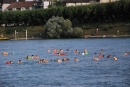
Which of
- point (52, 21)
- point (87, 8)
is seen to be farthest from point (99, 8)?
point (52, 21)

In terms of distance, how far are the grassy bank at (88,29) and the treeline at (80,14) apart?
4.35 m

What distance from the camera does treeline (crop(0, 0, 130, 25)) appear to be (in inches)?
5940

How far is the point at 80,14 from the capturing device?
15775cm

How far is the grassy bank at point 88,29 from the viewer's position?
139875 mm

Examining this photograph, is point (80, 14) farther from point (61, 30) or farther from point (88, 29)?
point (61, 30)

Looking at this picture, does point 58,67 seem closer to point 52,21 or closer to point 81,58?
point 81,58

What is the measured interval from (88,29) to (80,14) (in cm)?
1198

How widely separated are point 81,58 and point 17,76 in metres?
20.4

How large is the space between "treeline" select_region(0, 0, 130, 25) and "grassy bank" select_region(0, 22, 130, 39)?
14.3ft

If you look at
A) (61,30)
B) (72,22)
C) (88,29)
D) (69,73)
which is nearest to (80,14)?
(72,22)

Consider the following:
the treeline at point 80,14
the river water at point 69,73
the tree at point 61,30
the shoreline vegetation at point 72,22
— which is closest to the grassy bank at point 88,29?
the shoreline vegetation at point 72,22

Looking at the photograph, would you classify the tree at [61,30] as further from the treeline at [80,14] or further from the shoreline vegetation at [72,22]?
the treeline at [80,14]

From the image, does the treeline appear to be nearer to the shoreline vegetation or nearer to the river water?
the shoreline vegetation

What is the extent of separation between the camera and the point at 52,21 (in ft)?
475
